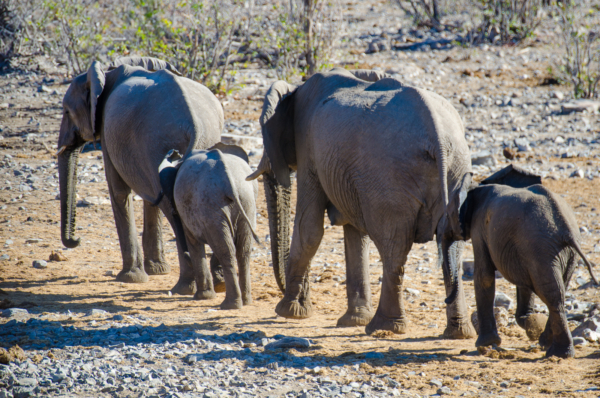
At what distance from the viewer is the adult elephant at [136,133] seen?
623 centimetres

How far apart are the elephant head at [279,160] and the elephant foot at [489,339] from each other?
209 centimetres

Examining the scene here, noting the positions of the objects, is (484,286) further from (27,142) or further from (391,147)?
(27,142)

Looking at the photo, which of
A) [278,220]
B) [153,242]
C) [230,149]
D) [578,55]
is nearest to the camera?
[278,220]

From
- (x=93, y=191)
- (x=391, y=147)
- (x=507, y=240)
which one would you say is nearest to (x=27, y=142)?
(x=93, y=191)

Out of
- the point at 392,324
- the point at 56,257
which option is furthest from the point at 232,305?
the point at 56,257

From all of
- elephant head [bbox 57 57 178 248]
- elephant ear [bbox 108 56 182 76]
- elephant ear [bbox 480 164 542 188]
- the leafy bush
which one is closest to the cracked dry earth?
elephant head [bbox 57 57 178 248]

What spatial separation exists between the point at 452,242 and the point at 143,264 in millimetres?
3679

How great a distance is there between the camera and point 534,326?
15.3 feet

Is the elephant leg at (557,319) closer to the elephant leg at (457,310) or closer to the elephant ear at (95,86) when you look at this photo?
the elephant leg at (457,310)

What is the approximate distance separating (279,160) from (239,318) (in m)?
1.36

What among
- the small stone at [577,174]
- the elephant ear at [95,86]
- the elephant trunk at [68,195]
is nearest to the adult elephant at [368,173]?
the elephant ear at [95,86]

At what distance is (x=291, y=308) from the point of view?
18.5 ft

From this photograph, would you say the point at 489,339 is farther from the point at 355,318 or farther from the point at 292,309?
the point at 292,309

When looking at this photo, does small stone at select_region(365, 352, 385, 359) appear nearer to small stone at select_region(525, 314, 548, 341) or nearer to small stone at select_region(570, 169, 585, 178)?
→ small stone at select_region(525, 314, 548, 341)
